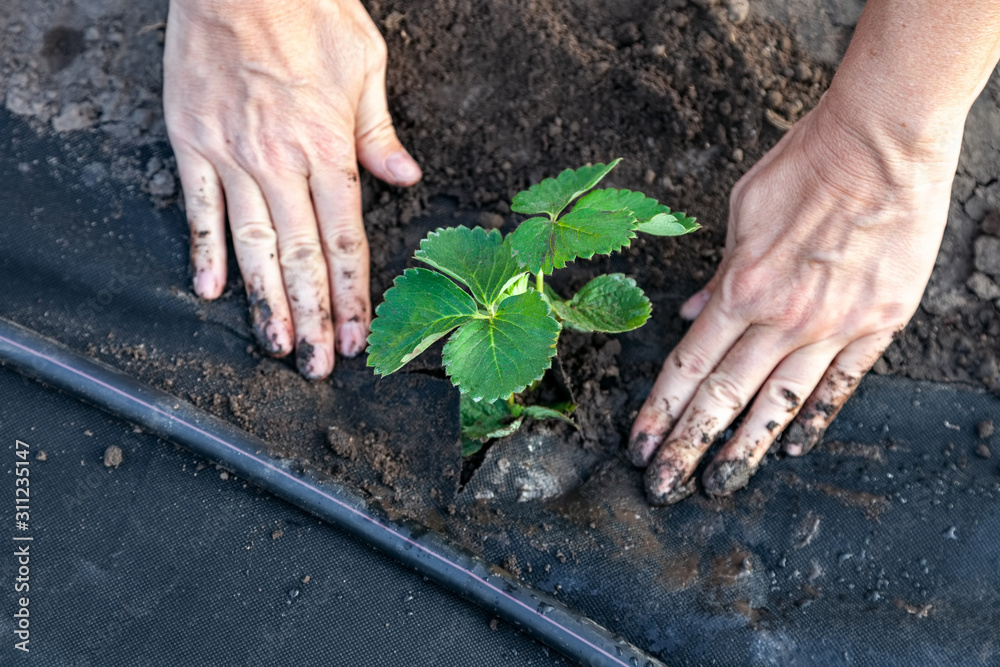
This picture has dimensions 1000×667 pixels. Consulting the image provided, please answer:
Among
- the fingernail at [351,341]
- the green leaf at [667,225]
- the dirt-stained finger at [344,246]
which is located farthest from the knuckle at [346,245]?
the green leaf at [667,225]

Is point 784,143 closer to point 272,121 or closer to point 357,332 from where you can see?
point 357,332

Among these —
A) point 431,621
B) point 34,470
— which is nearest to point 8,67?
point 34,470

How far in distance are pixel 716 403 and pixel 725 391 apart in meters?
0.04

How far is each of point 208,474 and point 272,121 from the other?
980 millimetres

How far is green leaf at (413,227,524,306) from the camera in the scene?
1590mm

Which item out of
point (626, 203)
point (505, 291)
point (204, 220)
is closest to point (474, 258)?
point (505, 291)

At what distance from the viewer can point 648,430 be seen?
1.94 metres

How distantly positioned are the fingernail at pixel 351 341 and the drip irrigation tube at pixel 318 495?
1.18 feet

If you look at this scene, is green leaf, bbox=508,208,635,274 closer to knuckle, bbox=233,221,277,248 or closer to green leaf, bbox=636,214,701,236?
green leaf, bbox=636,214,701,236

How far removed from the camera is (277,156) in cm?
205

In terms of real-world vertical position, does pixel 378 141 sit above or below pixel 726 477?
above

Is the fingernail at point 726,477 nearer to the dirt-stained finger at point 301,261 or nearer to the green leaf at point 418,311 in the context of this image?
the green leaf at point 418,311

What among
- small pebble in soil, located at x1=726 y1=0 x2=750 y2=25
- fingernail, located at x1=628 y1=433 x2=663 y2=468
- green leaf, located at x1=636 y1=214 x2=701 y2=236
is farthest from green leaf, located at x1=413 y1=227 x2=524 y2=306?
small pebble in soil, located at x1=726 y1=0 x2=750 y2=25

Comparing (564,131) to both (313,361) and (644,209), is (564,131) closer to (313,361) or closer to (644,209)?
(644,209)
